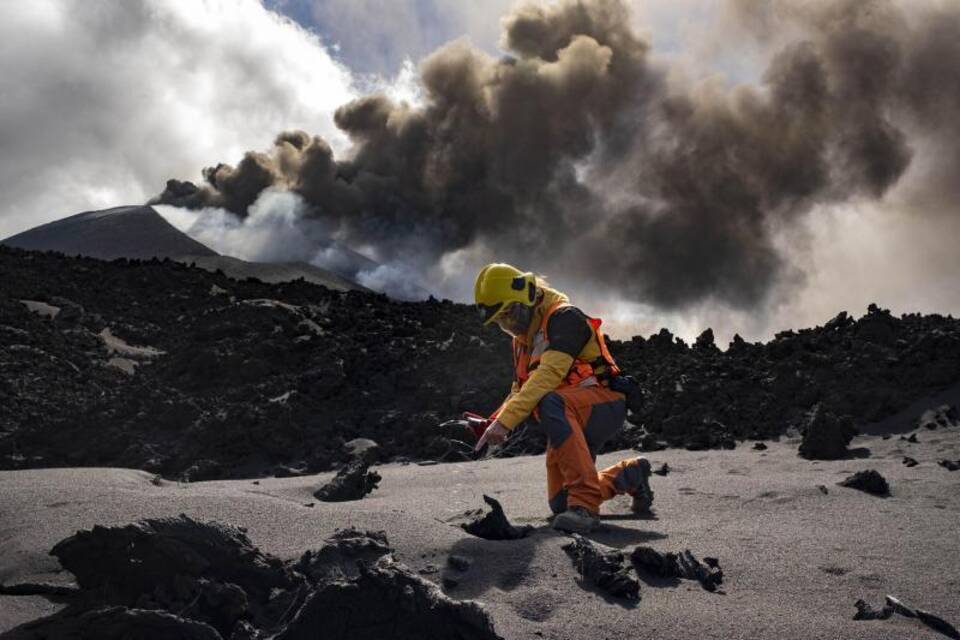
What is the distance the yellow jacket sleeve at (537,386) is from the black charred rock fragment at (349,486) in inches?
57.8

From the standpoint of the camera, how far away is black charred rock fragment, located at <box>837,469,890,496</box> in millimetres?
5293

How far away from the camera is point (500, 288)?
475 centimetres

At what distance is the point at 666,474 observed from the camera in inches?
251

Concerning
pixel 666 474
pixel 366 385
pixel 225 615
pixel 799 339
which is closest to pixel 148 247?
pixel 366 385

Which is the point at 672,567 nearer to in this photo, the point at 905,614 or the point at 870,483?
the point at 905,614

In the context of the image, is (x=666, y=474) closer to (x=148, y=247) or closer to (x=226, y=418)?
(x=226, y=418)

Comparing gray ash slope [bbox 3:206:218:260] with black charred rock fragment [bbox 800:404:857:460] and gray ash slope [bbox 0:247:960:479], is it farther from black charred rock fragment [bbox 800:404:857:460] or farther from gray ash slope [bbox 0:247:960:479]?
black charred rock fragment [bbox 800:404:857:460]

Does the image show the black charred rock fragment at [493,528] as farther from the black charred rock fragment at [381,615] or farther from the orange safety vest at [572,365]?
the black charred rock fragment at [381,615]

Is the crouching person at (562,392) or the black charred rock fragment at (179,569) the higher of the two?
the crouching person at (562,392)

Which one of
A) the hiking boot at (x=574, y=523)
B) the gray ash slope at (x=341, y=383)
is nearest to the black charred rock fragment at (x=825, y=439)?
the gray ash slope at (x=341, y=383)

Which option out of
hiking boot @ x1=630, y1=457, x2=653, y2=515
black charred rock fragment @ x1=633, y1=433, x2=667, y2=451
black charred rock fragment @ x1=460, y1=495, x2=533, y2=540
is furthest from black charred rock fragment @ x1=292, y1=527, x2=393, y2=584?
black charred rock fragment @ x1=633, y1=433, x2=667, y2=451

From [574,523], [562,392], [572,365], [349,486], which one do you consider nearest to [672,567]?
[574,523]

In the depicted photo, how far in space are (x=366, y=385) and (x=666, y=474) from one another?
4.91 m

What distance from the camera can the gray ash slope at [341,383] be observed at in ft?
28.3
